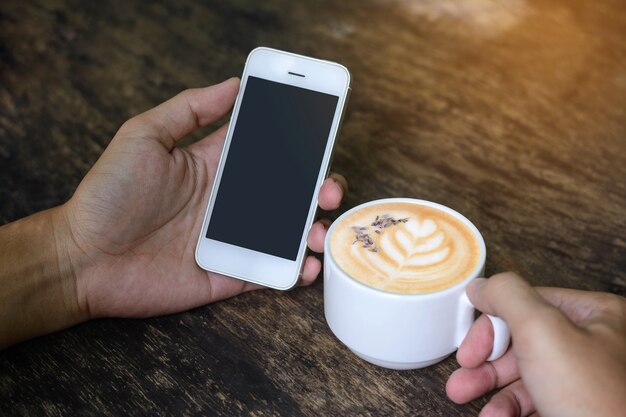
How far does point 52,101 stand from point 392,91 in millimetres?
→ 803

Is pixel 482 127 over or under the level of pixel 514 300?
under

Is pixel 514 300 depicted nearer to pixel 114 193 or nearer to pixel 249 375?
pixel 249 375

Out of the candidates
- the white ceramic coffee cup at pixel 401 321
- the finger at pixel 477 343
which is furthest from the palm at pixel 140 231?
the finger at pixel 477 343

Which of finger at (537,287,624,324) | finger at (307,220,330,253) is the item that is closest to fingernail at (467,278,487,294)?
finger at (537,287,624,324)

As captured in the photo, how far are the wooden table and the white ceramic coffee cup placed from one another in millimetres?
82

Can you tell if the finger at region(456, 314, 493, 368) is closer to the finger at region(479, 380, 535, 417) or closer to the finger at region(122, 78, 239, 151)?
the finger at region(479, 380, 535, 417)

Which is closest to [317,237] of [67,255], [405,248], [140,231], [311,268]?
[311,268]

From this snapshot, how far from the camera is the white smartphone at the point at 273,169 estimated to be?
125cm

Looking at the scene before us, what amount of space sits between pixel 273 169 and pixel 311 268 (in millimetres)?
180

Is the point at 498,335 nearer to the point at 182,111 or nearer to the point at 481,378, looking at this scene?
the point at 481,378

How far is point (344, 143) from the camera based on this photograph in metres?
1.64

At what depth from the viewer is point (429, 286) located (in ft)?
3.31

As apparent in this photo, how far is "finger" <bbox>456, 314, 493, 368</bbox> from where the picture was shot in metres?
1.00

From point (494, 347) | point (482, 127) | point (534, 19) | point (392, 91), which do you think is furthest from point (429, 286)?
point (534, 19)
